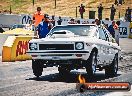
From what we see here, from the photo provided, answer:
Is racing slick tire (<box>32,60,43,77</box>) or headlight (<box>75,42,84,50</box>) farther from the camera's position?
racing slick tire (<box>32,60,43,77</box>)

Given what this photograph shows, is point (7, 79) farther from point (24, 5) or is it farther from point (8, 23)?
point (24, 5)

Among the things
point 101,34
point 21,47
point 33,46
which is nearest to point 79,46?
point 33,46

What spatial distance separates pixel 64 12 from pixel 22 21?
15877 mm

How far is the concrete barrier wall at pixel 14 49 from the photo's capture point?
19.2 metres

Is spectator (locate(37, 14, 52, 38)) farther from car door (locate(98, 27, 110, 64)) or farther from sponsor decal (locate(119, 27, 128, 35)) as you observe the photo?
sponsor decal (locate(119, 27, 128, 35))

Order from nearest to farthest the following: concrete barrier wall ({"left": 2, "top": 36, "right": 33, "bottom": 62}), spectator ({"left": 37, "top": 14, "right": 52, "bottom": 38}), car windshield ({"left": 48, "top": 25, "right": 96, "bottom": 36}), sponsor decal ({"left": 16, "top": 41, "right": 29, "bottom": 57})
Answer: car windshield ({"left": 48, "top": 25, "right": 96, "bottom": 36})
spectator ({"left": 37, "top": 14, "right": 52, "bottom": 38})
concrete barrier wall ({"left": 2, "top": 36, "right": 33, "bottom": 62})
sponsor decal ({"left": 16, "top": 41, "right": 29, "bottom": 57})

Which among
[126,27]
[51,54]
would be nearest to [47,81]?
[51,54]

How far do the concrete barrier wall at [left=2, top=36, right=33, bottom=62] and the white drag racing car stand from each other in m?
6.71

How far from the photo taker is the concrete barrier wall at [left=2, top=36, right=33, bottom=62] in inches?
756

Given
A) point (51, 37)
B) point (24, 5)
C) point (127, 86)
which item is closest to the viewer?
point (127, 86)

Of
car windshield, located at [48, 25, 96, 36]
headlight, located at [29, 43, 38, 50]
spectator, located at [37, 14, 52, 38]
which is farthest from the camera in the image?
spectator, located at [37, 14, 52, 38]

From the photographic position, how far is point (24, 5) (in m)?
69.4

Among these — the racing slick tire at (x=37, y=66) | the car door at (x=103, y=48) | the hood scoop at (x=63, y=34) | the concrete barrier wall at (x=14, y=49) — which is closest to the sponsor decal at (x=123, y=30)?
the concrete barrier wall at (x=14, y=49)

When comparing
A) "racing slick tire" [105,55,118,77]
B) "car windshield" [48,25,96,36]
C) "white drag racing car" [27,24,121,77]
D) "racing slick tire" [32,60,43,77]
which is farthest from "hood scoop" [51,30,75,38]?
"racing slick tire" [105,55,118,77]
